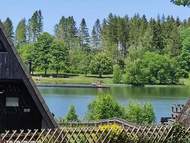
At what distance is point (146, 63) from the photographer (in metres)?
189

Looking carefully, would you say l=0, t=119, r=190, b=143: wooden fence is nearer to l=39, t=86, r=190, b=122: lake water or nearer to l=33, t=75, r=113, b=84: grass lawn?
l=39, t=86, r=190, b=122: lake water

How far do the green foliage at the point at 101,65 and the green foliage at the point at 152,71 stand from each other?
22.0 feet

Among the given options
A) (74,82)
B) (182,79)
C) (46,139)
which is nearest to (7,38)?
(46,139)

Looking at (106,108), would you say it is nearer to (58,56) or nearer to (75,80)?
(75,80)

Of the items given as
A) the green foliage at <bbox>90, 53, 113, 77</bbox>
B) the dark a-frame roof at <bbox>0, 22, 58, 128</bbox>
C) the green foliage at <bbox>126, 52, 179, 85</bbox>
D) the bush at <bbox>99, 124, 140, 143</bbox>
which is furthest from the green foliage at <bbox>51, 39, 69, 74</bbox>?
the bush at <bbox>99, 124, 140, 143</bbox>

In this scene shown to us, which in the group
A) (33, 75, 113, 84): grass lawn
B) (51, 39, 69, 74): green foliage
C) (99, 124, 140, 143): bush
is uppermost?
(51, 39, 69, 74): green foliage

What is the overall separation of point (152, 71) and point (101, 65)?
16.0 metres

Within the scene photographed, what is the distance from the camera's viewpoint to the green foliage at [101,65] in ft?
616

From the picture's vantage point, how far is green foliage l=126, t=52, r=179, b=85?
18200 cm

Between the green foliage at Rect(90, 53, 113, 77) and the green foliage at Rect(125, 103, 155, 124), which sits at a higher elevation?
the green foliage at Rect(90, 53, 113, 77)

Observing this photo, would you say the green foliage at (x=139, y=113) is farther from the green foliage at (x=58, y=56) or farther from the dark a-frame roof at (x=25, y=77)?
the green foliage at (x=58, y=56)

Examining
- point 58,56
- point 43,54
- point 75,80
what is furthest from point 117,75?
point 43,54

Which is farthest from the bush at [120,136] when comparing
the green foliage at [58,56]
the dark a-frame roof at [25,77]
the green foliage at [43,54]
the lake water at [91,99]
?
the green foliage at [43,54]

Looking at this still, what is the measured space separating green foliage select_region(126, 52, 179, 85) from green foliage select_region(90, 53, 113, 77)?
670 centimetres
